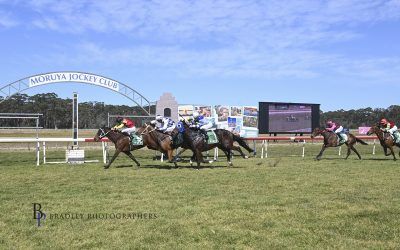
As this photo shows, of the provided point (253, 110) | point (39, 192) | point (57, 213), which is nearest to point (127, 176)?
point (39, 192)

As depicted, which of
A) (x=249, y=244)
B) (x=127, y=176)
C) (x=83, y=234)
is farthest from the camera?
(x=127, y=176)

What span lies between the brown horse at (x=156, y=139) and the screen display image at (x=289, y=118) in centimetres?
Answer: 1492

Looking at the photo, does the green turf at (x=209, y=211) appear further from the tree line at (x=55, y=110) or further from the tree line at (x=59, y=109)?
the tree line at (x=55, y=110)

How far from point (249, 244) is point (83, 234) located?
2.11 m

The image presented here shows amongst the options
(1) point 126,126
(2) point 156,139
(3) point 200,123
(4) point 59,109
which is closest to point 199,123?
(3) point 200,123

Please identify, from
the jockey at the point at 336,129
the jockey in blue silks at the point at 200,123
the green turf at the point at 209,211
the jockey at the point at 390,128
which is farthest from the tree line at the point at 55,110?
the green turf at the point at 209,211

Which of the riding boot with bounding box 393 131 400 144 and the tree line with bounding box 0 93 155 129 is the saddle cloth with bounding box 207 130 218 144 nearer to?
the riding boot with bounding box 393 131 400 144

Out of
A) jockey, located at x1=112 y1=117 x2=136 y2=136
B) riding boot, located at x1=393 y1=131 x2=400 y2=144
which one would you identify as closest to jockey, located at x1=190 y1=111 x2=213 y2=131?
jockey, located at x1=112 y1=117 x2=136 y2=136

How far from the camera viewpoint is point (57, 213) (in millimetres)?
7094

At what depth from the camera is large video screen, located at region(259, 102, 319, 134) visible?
2941 cm

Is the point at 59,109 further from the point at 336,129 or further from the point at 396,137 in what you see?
the point at 396,137

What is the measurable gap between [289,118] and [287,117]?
22 cm

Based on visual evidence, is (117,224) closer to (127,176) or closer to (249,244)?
(249,244)

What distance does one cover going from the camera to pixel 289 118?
30719mm
